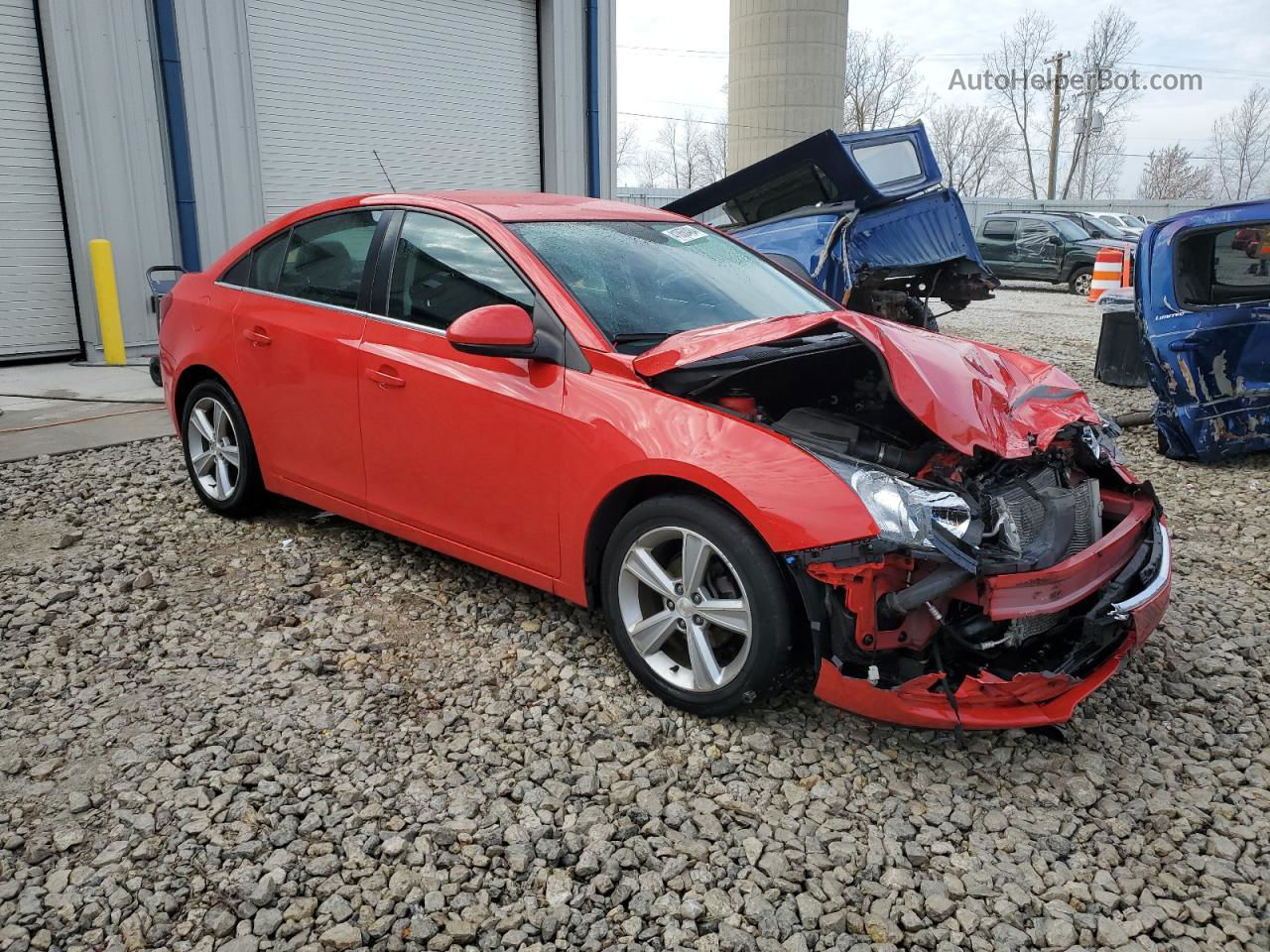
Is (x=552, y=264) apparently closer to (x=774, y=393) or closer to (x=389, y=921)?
(x=774, y=393)

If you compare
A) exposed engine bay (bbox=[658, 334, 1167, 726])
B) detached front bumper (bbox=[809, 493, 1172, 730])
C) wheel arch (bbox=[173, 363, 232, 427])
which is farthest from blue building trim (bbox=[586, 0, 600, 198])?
detached front bumper (bbox=[809, 493, 1172, 730])

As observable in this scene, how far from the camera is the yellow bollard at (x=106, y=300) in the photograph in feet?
30.2

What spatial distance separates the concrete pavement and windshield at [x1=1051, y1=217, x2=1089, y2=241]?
57.4 ft

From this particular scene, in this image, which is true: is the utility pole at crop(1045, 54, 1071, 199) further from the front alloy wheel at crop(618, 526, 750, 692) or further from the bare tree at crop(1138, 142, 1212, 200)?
the front alloy wheel at crop(618, 526, 750, 692)

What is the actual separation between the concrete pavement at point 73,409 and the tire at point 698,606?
185 inches

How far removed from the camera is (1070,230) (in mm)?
20062

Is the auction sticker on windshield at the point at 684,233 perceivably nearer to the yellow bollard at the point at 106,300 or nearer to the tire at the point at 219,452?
the tire at the point at 219,452

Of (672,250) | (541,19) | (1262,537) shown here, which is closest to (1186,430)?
(1262,537)

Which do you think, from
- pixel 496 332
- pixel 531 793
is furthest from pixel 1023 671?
pixel 496 332

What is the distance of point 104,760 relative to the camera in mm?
2883

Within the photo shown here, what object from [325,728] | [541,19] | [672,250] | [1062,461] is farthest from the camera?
[541,19]

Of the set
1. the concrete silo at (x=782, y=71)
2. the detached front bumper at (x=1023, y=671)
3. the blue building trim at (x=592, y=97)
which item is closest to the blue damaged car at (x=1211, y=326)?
the detached front bumper at (x=1023, y=671)

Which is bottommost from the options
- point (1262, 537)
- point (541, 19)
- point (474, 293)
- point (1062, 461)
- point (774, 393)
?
point (1262, 537)

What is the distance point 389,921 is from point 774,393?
6.25 ft
